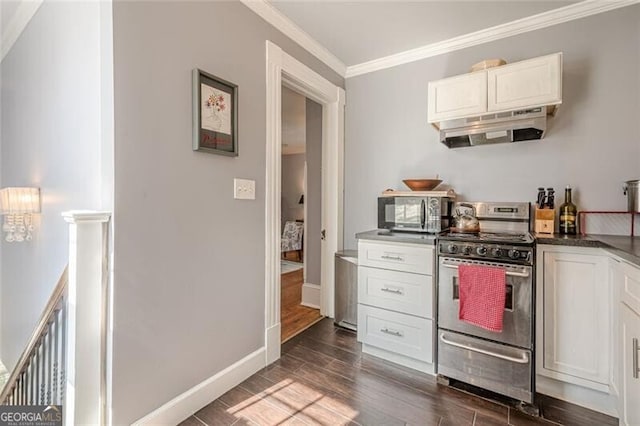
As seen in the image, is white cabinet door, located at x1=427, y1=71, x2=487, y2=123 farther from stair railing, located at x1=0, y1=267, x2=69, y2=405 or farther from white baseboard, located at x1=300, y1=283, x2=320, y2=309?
stair railing, located at x1=0, y1=267, x2=69, y2=405

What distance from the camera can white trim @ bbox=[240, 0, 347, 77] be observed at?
2.06 metres

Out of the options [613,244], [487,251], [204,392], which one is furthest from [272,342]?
[613,244]

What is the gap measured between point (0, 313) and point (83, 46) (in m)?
3.62

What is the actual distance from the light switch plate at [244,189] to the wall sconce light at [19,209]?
2084mm

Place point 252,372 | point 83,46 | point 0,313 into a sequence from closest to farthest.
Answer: point 83,46 < point 252,372 < point 0,313

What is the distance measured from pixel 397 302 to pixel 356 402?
73 cm

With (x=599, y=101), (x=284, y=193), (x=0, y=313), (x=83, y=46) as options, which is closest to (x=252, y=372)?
(x=83, y=46)

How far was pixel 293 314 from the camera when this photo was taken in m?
3.17

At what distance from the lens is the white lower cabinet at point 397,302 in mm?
2027

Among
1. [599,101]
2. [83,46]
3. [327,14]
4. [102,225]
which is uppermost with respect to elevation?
[327,14]

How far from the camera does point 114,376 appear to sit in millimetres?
1330

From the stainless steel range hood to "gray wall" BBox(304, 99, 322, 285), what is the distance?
4.69 feet

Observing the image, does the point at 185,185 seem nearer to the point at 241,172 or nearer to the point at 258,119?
the point at 241,172

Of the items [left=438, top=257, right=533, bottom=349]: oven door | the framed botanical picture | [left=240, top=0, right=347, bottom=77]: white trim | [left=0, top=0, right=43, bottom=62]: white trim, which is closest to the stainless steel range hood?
[left=438, top=257, right=533, bottom=349]: oven door
